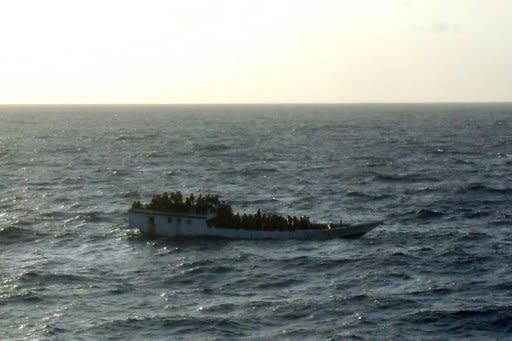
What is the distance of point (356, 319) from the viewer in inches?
1747

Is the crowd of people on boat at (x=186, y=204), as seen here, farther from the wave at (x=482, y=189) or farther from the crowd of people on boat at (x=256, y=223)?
the wave at (x=482, y=189)

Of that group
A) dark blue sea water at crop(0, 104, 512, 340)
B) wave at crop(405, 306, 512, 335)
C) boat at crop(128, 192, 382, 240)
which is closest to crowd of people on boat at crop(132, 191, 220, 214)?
boat at crop(128, 192, 382, 240)

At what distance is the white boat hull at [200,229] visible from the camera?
66688 mm

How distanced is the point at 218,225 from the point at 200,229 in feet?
4.85

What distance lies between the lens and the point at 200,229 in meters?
67.8

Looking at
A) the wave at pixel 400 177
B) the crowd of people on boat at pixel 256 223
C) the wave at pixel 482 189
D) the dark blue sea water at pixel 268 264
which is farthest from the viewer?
the wave at pixel 400 177

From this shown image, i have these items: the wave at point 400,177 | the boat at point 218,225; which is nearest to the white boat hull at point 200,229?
the boat at point 218,225

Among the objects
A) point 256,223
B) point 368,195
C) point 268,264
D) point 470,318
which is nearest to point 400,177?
point 368,195

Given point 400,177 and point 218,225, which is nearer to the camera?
point 218,225

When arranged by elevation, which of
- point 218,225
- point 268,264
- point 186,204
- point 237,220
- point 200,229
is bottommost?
point 268,264

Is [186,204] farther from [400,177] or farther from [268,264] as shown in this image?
[400,177]

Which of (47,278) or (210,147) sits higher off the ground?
(47,278)

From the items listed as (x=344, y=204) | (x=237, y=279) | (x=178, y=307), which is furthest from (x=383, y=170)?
(x=178, y=307)

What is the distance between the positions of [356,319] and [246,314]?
5670 mm
